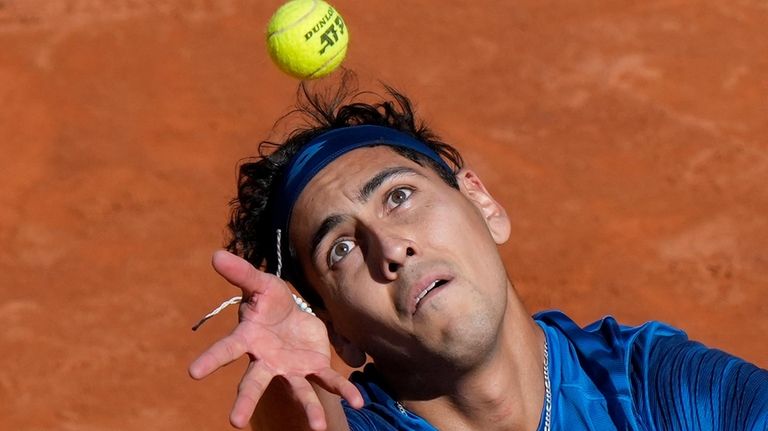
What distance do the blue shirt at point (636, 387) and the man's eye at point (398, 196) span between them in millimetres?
494

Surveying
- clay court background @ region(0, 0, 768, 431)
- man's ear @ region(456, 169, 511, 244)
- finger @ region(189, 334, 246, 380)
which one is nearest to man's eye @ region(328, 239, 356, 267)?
man's ear @ region(456, 169, 511, 244)

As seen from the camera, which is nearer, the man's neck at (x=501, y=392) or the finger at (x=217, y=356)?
the finger at (x=217, y=356)

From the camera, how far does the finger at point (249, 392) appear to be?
2986 mm

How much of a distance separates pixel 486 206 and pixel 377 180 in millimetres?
548

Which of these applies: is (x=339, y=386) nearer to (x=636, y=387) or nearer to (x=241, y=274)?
(x=241, y=274)

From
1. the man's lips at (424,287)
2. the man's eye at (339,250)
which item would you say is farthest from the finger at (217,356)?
the man's eye at (339,250)

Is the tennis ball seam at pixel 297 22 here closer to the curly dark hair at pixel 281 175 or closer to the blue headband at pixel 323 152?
the curly dark hair at pixel 281 175

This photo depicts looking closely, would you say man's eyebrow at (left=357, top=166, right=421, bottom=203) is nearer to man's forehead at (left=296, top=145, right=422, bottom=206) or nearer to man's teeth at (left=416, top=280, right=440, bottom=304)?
man's forehead at (left=296, top=145, right=422, bottom=206)

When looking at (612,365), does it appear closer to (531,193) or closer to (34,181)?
(531,193)

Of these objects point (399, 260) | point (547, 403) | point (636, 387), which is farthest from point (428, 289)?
point (636, 387)

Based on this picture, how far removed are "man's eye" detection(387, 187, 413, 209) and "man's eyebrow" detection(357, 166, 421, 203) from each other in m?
0.05

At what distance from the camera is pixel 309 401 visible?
3.12 m

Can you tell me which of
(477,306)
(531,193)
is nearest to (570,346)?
(477,306)

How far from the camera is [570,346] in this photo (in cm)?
416
